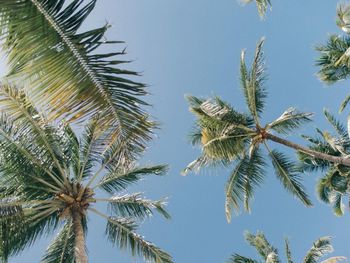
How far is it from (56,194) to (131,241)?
2495mm

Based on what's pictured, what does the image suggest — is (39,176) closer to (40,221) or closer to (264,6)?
(40,221)

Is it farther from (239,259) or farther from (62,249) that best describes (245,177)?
(62,249)

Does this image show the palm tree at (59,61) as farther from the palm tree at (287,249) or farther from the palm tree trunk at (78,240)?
the palm tree at (287,249)

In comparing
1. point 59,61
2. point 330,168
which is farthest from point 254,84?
point 59,61

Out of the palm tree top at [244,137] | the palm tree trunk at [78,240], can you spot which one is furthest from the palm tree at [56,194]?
the palm tree top at [244,137]

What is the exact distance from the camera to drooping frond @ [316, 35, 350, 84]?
19.4 m

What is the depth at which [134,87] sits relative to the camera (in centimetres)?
372

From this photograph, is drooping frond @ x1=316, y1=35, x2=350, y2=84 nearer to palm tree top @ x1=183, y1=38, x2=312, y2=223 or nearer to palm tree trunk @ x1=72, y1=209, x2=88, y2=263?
palm tree top @ x1=183, y1=38, x2=312, y2=223

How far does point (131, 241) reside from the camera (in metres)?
13.4

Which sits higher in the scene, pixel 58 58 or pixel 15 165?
pixel 15 165

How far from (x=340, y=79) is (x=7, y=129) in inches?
548

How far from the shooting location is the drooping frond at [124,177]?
46.2ft

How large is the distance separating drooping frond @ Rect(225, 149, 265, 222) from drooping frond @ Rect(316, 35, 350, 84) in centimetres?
466

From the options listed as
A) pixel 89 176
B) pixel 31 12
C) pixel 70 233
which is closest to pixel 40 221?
pixel 70 233
